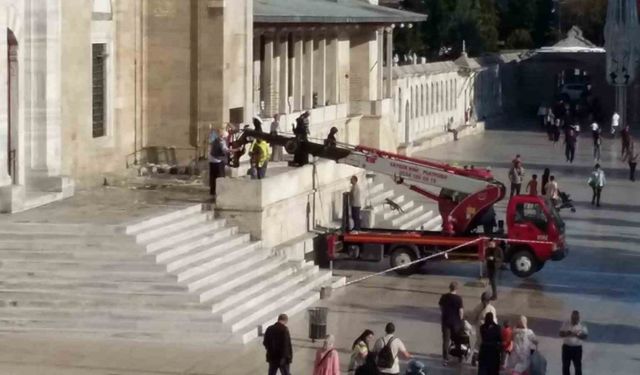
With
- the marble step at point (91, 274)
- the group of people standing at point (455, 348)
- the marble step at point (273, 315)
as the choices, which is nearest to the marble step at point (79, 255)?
the marble step at point (91, 274)

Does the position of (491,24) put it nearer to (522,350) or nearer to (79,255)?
(79,255)

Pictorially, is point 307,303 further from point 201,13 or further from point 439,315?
point 201,13

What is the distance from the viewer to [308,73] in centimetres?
5072

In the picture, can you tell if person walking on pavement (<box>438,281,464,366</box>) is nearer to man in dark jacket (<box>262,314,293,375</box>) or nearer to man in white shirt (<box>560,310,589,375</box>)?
man in white shirt (<box>560,310,589,375</box>)

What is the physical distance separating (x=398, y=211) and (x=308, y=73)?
37.2 ft

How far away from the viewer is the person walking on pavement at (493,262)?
30641mm

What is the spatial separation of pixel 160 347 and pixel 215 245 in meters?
4.39

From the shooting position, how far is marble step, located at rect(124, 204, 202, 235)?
27734 millimetres

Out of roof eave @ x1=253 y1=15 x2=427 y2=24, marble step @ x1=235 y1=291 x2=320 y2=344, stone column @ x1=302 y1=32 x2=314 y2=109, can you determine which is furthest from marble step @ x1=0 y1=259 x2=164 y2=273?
stone column @ x1=302 y1=32 x2=314 y2=109

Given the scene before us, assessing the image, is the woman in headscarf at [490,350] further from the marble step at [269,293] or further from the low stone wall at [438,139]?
the low stone wall at [438,139]

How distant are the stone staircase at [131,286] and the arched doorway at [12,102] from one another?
298 cm

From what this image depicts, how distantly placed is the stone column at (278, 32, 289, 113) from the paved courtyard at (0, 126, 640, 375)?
8071mm

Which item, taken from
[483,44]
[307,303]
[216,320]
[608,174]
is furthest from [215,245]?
[483,44]

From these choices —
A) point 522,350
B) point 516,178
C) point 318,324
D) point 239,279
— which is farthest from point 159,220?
point 516,178
